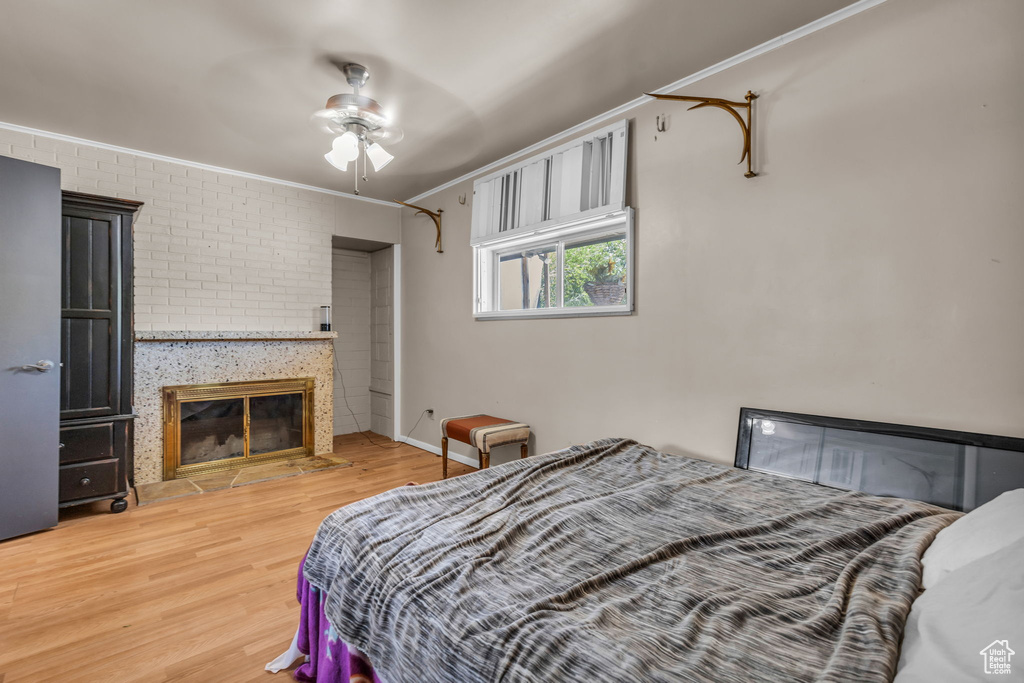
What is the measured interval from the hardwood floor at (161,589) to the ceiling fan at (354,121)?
229 centimetres

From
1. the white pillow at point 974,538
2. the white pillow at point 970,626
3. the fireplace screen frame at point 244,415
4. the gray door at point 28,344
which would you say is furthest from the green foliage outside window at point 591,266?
the gray door at point 28,344

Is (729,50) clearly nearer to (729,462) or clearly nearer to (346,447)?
(729,462)

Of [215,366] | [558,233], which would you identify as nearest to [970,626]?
[558,233]

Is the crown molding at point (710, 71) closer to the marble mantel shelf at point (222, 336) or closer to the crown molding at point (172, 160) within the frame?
the crown molding at point (172, 160)

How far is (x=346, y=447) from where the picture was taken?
4.94m

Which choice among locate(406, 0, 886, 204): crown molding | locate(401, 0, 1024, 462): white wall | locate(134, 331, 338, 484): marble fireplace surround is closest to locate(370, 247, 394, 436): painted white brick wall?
locate(134, 331, 338, 484): marble fireplace surround

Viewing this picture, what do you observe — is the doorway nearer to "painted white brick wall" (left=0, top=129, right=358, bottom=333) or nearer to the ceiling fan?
"painted white brick wall" (left=0, top=129, right=358, bottom=333)

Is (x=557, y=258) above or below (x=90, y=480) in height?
above

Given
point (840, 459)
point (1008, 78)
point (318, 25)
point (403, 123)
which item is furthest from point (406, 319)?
point (1008, 78)

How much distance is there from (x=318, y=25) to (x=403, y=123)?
1005mm

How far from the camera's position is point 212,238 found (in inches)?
159

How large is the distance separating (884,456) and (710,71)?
2.13 m

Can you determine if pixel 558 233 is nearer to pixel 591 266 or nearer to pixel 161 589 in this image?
pixel 591 266

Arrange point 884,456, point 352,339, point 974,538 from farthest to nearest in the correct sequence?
point 352,339 < point 884,456 < point 974,538
